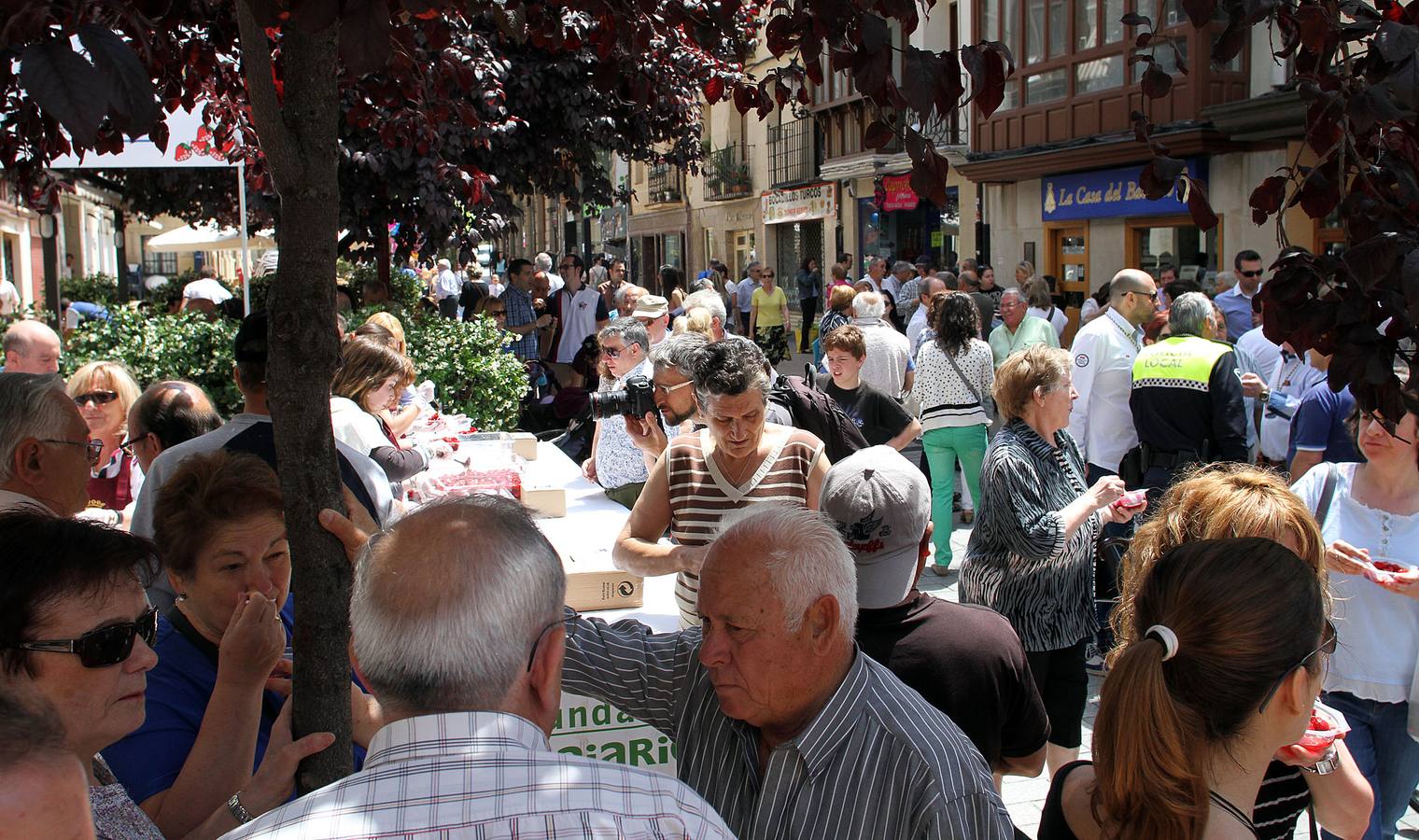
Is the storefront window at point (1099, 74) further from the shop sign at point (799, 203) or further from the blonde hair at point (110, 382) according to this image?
the blonde hair at point (110, 382)

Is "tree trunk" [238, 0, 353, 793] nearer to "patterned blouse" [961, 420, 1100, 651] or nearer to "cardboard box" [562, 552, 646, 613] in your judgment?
"cardboard box" [562, 552, 646, 613]

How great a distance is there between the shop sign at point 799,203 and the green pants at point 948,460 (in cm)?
2092

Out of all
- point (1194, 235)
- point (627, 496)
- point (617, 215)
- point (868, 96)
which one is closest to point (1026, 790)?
point (627, 496)

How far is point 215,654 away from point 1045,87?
19326mm

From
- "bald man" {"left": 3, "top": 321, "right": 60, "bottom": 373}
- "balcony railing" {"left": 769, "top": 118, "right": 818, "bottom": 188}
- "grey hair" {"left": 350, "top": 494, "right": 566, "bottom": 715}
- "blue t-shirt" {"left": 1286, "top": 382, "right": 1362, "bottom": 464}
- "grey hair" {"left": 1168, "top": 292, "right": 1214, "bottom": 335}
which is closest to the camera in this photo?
"grey hair" {"left": 350, "top": 494, "right": 566, "bottom": 715}

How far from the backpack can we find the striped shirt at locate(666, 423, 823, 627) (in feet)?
3.60

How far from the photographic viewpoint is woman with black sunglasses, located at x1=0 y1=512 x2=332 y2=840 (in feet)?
5.99

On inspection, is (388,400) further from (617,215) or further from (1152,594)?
(617,215)

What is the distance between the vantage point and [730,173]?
1334 inches

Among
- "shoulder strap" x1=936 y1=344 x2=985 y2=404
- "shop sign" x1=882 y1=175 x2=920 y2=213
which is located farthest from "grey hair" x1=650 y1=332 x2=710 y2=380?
"shop sign" x1=882 y1=175 x2=920 y2=213

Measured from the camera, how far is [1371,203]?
7.39 feet

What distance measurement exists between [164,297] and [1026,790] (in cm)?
1298

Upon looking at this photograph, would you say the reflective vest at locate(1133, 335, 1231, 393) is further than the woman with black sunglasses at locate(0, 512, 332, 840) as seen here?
Yes

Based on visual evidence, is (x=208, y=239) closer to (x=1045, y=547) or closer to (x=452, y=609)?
(x=1045, y=547)
